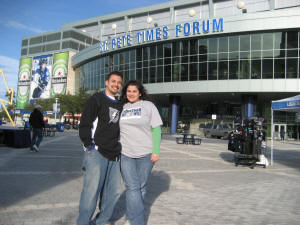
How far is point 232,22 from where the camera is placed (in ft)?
101

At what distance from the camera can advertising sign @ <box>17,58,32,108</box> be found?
71250 mm

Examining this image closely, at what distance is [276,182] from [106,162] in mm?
5053

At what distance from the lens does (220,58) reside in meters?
31.9

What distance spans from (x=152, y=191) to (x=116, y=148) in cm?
248

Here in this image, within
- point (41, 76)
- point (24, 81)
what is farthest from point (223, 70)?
point (24, 81)

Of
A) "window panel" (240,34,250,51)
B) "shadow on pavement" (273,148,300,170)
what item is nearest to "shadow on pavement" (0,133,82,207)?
"shadow on pavement" (273,148,300,170)

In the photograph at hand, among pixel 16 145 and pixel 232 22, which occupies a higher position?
pixel 232 22

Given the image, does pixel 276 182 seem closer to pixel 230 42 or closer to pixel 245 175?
pixel 245 175

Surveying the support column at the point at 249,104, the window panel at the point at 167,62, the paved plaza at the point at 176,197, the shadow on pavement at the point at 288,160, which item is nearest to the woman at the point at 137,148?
the paved plaza at the point at 176,197

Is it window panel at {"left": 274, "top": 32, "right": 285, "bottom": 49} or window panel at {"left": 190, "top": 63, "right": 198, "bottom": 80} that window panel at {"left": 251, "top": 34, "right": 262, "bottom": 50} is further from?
window panel at {"left": 190, "top": 63, "right": 198, "bottom": 80}

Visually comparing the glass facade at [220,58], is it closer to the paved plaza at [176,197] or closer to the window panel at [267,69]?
the window panel at [267,69]

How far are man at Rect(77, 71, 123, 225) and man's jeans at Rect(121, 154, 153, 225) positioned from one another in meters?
0.16

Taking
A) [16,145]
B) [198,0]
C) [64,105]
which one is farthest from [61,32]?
[16,145]

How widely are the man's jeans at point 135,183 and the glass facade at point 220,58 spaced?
29825 mm
